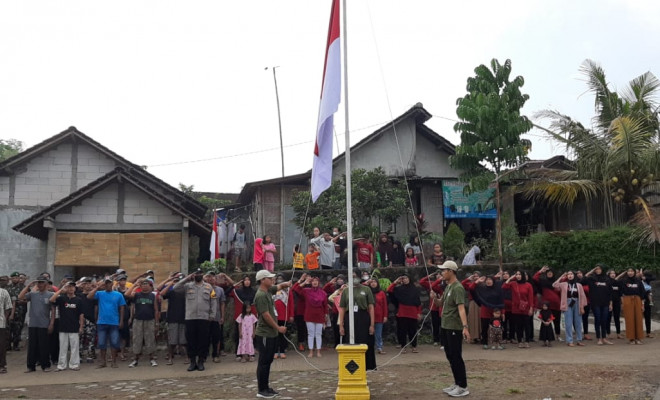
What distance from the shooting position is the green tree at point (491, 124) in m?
20.3

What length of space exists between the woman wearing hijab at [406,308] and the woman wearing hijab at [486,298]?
4.43 feet

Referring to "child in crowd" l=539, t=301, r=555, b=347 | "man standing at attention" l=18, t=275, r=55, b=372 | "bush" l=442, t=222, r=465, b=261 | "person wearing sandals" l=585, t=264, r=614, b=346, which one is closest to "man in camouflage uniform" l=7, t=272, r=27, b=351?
"man standing at attention" l=18, t=275, r=55, b=372

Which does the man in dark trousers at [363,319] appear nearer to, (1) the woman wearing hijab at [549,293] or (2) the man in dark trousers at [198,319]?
(2) the man in dark trousers at [198,319]

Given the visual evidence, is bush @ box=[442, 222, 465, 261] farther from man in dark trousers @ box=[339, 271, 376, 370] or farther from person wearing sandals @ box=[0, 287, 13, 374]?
person wearing sandals @ box=[0, 287, 13, 374]

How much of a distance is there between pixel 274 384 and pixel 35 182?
15.1m

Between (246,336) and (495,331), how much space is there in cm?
551

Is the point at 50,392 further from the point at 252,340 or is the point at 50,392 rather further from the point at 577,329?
the point at 577,329

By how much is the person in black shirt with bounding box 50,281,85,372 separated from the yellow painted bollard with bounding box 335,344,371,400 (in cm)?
661

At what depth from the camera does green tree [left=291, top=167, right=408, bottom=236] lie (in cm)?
2030

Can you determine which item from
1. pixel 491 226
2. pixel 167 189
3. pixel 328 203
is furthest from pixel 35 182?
pixel 491 226

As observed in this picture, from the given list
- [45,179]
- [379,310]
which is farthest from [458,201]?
[45,179]

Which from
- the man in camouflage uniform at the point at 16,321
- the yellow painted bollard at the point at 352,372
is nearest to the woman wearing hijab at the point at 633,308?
the yellow painted bollard at the point at 352,372

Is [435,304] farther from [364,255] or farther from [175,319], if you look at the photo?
[175,319]

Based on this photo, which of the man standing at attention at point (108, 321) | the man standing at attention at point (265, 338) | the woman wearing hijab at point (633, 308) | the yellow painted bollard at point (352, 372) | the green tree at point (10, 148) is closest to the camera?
the yellow painted bollard at point (352, 372)
